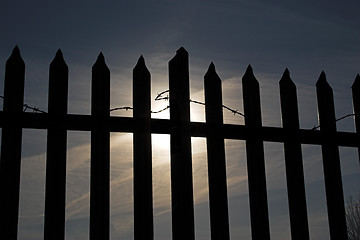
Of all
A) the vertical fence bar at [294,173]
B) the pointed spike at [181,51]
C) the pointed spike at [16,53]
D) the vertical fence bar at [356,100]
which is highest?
the pointed spike at [181,51]

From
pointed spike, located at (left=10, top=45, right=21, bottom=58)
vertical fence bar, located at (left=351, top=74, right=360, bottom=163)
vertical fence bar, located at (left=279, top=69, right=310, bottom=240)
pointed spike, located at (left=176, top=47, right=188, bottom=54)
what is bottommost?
vertical fence bar, located at (left=279, top=69, right=310, bottom=240)

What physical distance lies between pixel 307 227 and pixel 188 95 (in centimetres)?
143

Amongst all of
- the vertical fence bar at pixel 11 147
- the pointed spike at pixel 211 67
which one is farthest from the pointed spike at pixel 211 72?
the vertical fence bar at pixel 11 147

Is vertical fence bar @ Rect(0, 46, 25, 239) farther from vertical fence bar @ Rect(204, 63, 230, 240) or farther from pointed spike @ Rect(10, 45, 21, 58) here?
vertical fence bar @ Rect(204, 63, 230, 240)

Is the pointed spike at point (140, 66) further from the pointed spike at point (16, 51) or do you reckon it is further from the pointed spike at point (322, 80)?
the pointed spike at point (322, 80)

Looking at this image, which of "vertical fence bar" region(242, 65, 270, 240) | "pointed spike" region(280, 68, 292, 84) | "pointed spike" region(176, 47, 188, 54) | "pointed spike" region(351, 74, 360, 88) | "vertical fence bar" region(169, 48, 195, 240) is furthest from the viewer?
"pointed spike" region(351, 74, 360, 88)

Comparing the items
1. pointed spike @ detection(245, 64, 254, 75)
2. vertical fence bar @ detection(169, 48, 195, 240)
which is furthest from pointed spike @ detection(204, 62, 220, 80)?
pointed spike @ detection(245, 64, 254, 75)

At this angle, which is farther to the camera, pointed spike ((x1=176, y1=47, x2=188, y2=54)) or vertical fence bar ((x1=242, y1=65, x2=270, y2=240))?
pointed spike ((x1=176, y1=47, x2=188, y2=54))

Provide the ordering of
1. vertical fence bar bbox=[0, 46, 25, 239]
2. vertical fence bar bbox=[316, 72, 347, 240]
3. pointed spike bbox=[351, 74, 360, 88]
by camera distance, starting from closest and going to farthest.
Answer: vertical fence bar bbox=[0, 46, 25, 239], vertical fence bar bbox=[316, 72, 347, 240], pointed spike bbox=[351, 74, 360, 88]

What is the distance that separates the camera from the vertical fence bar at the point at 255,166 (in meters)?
3.73

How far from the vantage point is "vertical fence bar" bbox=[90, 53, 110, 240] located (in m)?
3.27

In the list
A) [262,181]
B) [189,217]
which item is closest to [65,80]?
[189,217]

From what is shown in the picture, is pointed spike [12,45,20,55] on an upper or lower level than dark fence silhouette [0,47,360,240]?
upper

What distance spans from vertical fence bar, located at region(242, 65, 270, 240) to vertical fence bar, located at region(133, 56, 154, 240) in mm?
842
